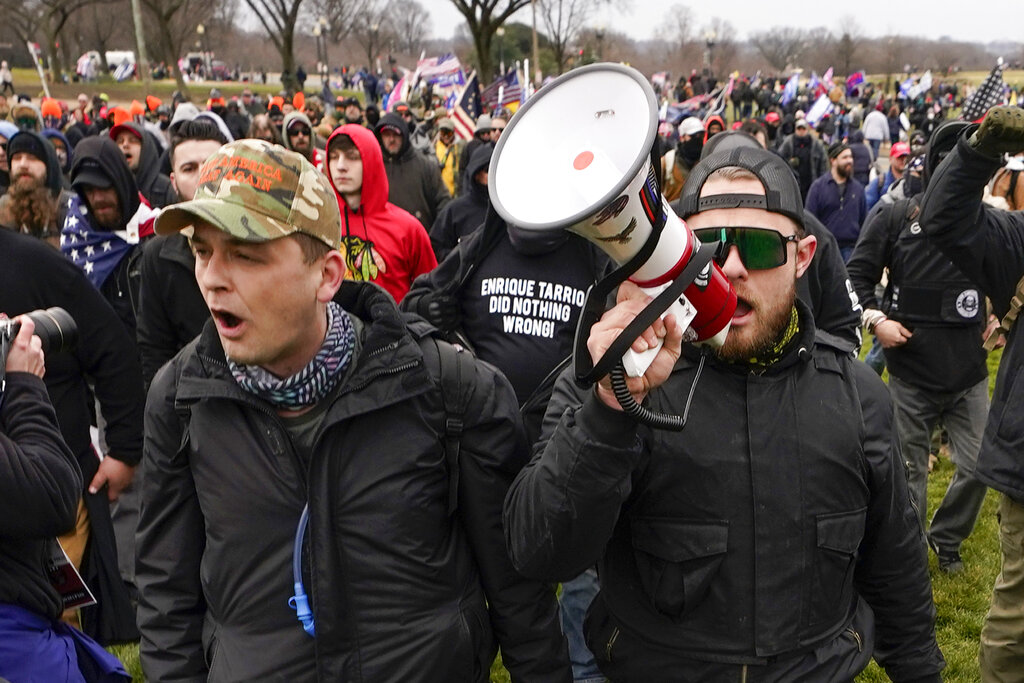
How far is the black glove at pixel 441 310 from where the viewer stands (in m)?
3.72

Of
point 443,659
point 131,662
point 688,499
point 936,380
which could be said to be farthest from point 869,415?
point 131,662

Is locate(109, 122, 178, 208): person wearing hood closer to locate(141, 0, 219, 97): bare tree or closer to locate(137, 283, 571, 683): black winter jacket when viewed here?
locate(137, 283, 571, 683): black winter jacket

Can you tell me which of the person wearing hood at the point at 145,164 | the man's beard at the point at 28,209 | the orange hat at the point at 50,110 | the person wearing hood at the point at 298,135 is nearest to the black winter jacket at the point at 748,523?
the man's beard at the point at 28,209

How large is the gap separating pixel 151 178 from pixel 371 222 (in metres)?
2.47

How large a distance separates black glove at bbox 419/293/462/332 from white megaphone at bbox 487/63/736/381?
2.15m

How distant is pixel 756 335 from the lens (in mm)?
1921

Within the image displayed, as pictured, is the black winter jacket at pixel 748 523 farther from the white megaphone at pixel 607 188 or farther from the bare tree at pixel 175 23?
the bare tree at pixel 175 23

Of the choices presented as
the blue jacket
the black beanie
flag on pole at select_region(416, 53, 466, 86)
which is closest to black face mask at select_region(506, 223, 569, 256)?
the black beanie

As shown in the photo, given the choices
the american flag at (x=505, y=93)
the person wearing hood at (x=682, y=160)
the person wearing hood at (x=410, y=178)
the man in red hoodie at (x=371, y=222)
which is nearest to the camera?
the man in red hoodie at (x=371, y=222)

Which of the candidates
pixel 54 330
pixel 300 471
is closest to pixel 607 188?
pixel 300 471

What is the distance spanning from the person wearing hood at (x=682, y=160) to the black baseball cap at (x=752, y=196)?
8.51ft

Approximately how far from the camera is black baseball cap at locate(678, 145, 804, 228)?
1.96 metres

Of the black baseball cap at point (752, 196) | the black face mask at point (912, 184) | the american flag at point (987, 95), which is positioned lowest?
the black face mask at point (912, 184)

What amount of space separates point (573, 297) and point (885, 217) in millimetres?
1894
